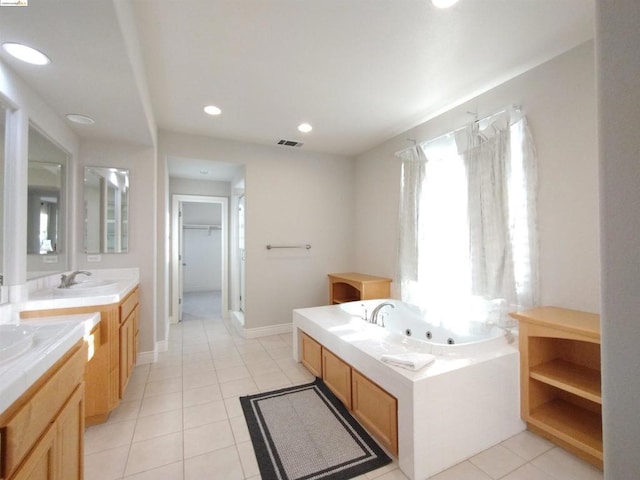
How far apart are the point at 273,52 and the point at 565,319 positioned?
2459mm

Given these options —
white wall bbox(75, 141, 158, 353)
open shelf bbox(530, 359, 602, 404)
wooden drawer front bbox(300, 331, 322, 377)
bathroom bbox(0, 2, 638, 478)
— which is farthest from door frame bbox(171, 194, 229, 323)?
open shelf bbox(530, 359, 602, 404)

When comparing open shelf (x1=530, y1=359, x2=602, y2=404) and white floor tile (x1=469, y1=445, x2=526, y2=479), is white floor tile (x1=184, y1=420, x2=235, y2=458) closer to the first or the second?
white floor tile (x1=469, y1=445, x2=526, y2=479)

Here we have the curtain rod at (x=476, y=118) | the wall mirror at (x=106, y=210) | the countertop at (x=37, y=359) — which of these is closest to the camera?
the countertop at (x=37, y=359)

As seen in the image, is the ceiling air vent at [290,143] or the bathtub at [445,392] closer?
the bathtub at [445,392]

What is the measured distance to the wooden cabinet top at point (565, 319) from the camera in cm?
150

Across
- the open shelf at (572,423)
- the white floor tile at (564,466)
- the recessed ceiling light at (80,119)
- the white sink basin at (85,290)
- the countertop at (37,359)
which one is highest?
the recessed ceiling light at (80,119)

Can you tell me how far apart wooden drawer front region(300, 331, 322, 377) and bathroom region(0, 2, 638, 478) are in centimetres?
106

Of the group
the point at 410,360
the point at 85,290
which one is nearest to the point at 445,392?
the point at 410,360

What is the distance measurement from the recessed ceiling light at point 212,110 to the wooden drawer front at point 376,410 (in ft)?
8.40

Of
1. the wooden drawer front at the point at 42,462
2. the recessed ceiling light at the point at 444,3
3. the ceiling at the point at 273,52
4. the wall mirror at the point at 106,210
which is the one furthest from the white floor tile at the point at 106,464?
the recessed ceiling light at the point at 444,3

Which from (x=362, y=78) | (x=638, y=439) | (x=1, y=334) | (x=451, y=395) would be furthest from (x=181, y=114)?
(x=638, y=439)

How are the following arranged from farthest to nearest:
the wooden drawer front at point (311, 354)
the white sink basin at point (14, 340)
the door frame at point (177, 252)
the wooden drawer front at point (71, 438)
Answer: the door frame at point (177, 252) < the wooden drawer front at point (311, 354) < the wooden drawer front at point (71, 438) < the white sink basin at point (14, 340)

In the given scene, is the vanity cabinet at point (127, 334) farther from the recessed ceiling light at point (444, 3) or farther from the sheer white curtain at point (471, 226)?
the recessed ceiling light at point (444, 3)

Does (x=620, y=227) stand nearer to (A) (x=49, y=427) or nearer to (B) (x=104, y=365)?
(A) (x=49, y=427)
